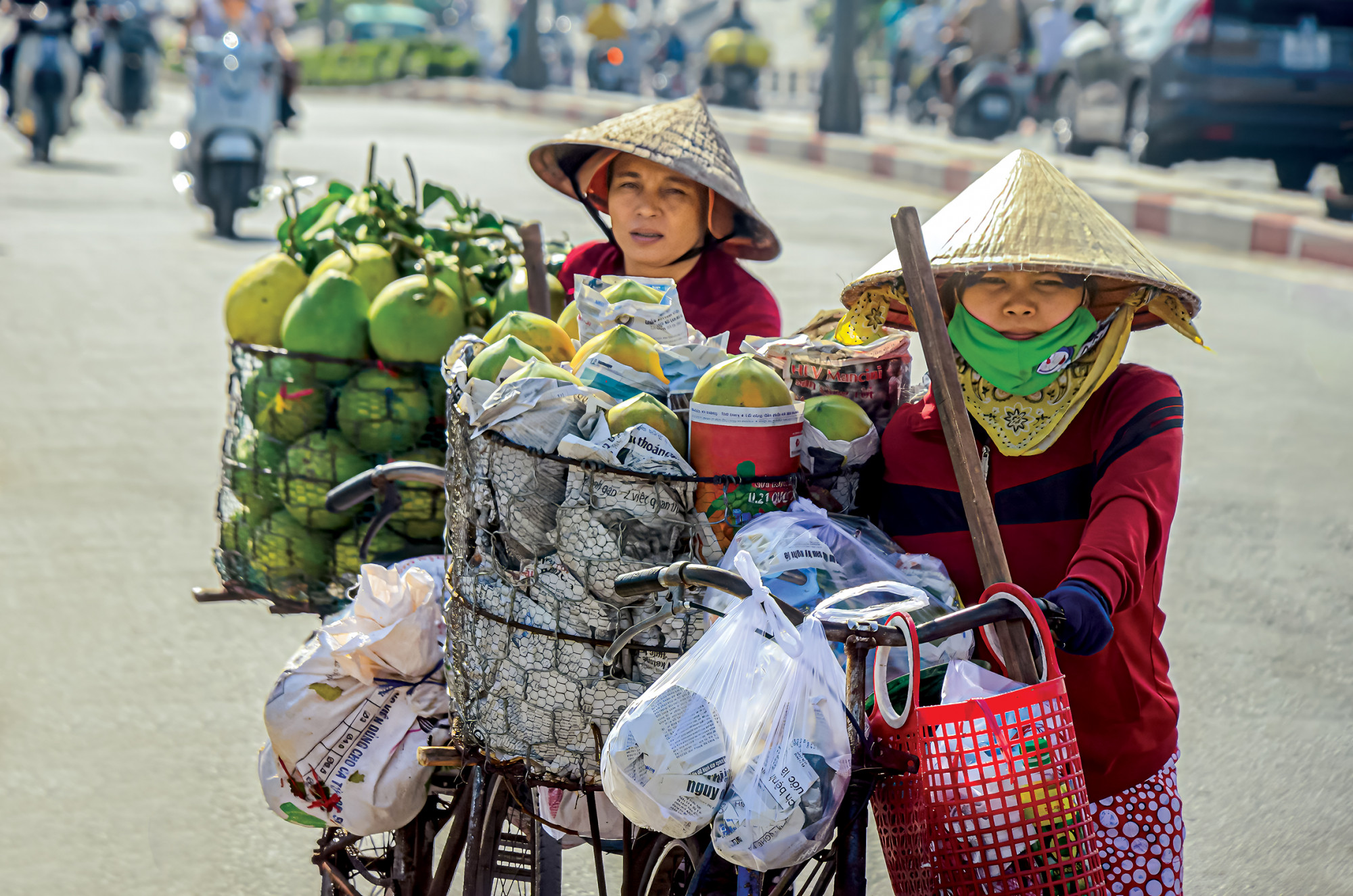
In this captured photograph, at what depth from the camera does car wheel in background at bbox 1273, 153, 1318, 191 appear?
1412 centimetres

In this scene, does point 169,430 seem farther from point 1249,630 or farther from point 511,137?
point 511,137

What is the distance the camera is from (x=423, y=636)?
99.4 inches

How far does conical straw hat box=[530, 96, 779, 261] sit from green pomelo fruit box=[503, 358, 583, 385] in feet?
3.38

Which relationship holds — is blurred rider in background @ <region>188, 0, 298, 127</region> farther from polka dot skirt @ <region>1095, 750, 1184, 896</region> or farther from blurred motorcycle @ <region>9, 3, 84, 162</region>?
polka dot skirt @ <region>1095, 750, 1184, 896</region>

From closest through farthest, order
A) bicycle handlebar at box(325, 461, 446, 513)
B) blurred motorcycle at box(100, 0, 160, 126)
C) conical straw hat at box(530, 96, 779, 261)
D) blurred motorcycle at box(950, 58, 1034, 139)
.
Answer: bicycle handlebar at box(325, 461, 446, 513) < conical straw hat at box(530, 96, 779, 261) < blurred motorcycle at box(950, 58, 1034, 139) < blurred motorcycle at box(100, 0, 160, 126)

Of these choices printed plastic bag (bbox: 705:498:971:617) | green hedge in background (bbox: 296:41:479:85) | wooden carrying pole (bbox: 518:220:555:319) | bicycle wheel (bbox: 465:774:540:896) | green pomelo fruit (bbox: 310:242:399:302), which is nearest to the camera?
printed plastic bag (bbox: 705:498:971:617)

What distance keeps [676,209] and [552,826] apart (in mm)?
1345

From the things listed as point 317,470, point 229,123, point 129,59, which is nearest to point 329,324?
point 317,470

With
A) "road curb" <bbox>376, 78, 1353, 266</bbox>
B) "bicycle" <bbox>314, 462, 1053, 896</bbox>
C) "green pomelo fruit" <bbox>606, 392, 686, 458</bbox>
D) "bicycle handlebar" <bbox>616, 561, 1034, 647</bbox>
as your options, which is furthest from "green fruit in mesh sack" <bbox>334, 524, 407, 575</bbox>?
"road curb" <bbox>376, 78, 1353, 266</bbox>

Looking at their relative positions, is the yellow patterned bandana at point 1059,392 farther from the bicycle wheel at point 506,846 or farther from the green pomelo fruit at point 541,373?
the bicycle wheel at point 506,846

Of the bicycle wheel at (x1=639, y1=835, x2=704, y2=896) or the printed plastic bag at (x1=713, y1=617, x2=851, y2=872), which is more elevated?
the printed plastic bag at (x1=713, y1=617, x2=851, y2=872)

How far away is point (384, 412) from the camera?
9.79ft

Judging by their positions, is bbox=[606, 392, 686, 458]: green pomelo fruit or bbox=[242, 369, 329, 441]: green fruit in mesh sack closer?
bbox=[606, 392, 686, 458]: green pomelo fruit

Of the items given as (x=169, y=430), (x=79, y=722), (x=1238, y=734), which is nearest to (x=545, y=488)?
(x=79, y=722)
